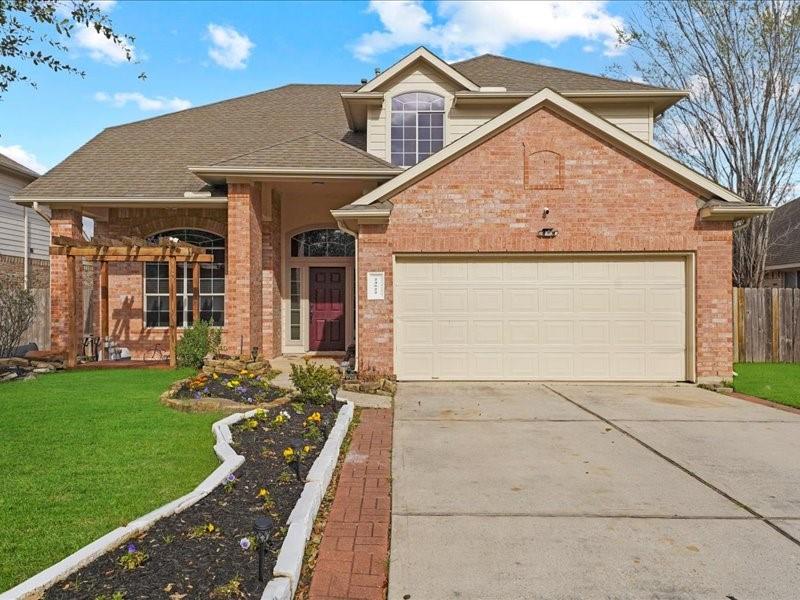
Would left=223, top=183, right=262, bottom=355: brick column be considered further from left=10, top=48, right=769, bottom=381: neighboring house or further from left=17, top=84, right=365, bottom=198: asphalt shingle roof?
left=17, top=84, right=365, bottom=198: asphalt shingle roof

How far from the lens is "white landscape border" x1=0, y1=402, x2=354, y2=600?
9.23ft

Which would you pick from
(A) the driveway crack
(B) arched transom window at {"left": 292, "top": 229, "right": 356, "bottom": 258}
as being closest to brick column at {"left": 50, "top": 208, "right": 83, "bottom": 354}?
(B) arched transom window at {"left": 292, "top": 229, "right": 356, "bottom": 258}

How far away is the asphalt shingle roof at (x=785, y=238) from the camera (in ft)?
70.5

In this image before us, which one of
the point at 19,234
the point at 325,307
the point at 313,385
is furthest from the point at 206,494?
the point at 19,234

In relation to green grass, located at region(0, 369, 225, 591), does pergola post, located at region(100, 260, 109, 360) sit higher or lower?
higher

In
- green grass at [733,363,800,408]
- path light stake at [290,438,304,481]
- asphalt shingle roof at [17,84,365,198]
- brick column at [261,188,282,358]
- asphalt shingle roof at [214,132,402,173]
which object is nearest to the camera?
path light stake at [290,438,304,481]

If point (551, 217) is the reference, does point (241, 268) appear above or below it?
below

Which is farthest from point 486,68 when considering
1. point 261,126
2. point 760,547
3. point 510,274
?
point 760,547

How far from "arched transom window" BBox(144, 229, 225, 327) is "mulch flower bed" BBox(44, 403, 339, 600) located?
29.3 ft

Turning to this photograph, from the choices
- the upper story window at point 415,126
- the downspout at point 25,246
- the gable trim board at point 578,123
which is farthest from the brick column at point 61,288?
the upper story window at point 415,126

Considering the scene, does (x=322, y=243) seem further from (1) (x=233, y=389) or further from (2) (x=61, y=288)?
(1) (x=233, y=389)

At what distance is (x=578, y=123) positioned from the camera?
32.4 ft

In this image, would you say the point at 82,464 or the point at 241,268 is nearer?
the point at 82,464

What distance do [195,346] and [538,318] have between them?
23.4 ft
